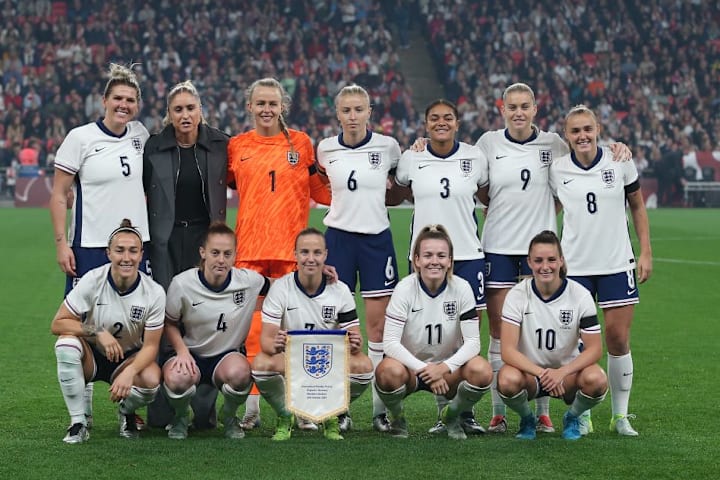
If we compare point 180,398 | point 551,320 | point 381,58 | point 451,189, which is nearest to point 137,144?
point 180,398

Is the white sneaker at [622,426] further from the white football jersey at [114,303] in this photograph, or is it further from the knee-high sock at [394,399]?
the white football jersey at [114,303]

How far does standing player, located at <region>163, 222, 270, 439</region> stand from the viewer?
5.65 m

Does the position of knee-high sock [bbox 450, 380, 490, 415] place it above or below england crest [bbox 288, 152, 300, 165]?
below

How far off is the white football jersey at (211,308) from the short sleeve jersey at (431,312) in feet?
2.42

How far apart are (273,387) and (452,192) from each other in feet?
4.57

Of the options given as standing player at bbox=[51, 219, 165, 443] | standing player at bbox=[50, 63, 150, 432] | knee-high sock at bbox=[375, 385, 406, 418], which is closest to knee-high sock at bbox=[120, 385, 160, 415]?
standing player at bbox=[51, 219, 165, 443]

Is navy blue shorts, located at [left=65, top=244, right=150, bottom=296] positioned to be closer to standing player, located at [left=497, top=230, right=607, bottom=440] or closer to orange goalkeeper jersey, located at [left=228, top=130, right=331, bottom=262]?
orange goalkeeper jersey, located at [left=228, top=130, right=331, bottom=262]

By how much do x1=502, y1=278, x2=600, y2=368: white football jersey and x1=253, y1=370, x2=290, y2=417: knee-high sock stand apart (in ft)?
3.80

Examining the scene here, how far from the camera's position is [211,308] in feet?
19.1

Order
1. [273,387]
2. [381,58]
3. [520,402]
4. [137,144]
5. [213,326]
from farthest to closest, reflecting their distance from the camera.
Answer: [381,58]
[137,144]
[213,326]
[273,387]
[520,402]

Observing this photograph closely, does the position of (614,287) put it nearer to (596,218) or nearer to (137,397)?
(596,218)

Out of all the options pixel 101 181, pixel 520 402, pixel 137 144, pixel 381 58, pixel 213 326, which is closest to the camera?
pixel 520 402

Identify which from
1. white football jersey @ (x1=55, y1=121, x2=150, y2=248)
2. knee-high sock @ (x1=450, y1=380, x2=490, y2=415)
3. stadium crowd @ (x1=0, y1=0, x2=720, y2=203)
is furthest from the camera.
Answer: stadium crowd @ (x1=0, y1=0, x2=720, y2=203)

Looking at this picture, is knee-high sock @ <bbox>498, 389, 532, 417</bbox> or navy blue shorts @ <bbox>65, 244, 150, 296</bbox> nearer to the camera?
knee-high sock @ <bbox>498, 389, 532, 417</bbox>
